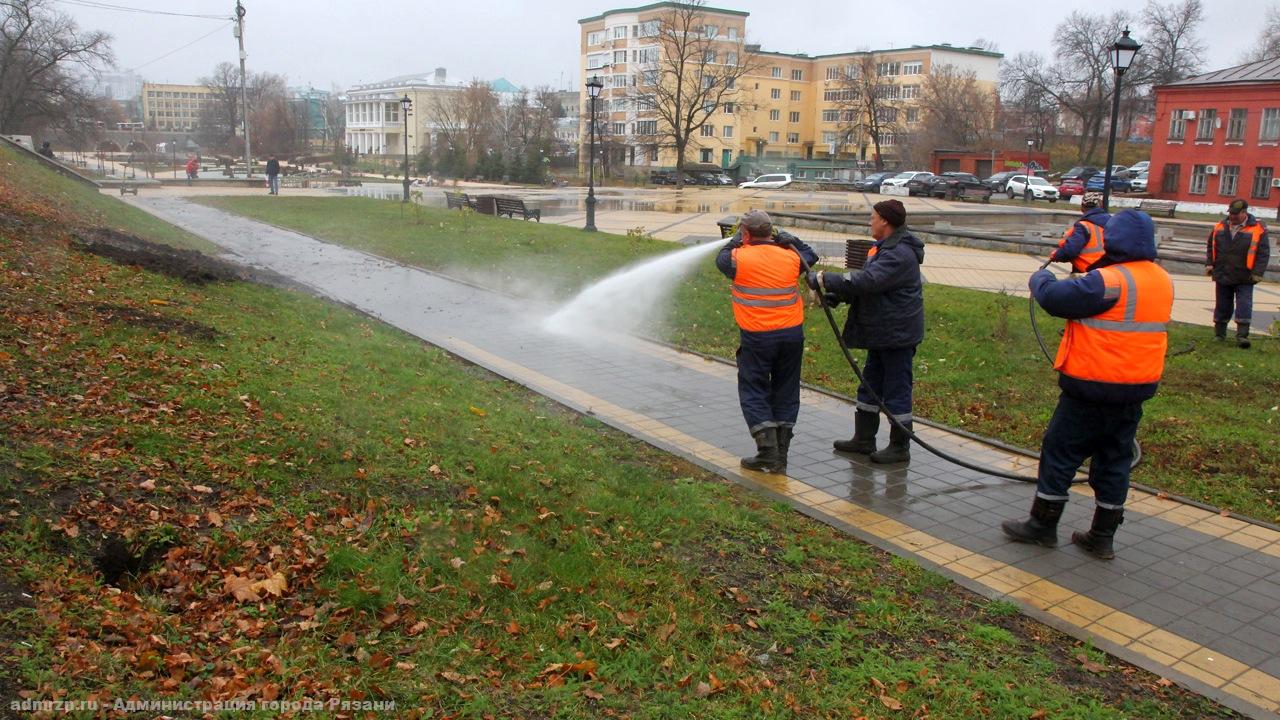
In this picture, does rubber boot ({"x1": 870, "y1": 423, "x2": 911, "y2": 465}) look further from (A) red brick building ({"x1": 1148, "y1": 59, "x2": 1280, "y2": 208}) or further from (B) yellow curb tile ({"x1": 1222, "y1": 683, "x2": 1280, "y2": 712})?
(A) red brick building ({"x1": 1148, "y1": 59, "x2": 1280, "y2": 208})

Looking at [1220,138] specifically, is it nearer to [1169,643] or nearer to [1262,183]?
[1262,183]

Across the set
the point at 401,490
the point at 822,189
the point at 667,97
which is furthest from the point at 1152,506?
the point at 667,97

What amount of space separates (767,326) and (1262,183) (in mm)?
46677

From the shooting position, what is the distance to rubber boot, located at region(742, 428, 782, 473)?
6.79 meters

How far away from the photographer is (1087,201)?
239 inches

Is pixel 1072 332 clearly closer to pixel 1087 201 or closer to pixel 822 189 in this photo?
pixel 1087 201

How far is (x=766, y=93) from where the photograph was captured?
106062mm

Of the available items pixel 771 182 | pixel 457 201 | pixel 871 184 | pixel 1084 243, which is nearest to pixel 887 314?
pixel 1084 243

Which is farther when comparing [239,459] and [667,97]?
[667,97]

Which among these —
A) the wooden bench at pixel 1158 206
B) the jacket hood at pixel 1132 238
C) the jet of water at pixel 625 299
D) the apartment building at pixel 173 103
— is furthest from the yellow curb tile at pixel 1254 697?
the apartment building at pixel 173 103

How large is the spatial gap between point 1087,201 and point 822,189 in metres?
61.9

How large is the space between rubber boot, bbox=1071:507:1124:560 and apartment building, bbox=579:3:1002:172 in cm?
8029

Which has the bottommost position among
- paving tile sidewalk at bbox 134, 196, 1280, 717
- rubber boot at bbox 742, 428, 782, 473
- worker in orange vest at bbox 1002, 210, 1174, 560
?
paving tile sidewalk at bbox 134, 196, 1280, 717

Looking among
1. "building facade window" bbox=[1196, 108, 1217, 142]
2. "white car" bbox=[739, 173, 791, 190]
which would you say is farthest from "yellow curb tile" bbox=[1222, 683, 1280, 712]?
"white car" bbox=[739, 173, 791, 190]
